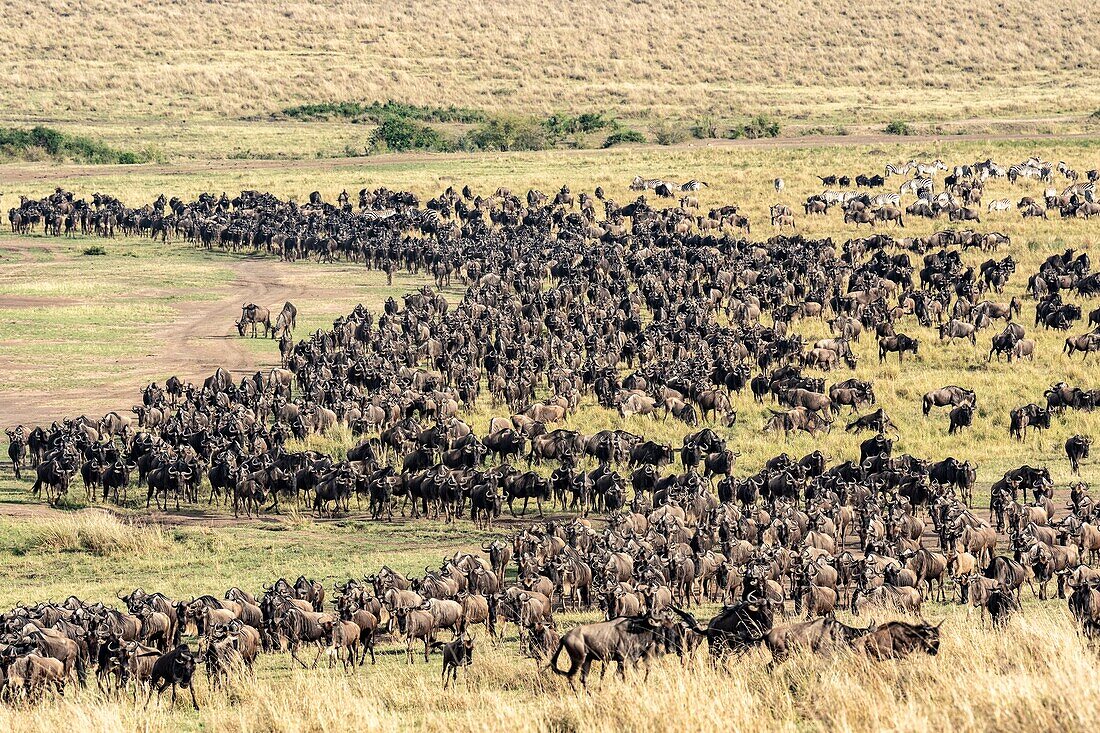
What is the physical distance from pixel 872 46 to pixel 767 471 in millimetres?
130220

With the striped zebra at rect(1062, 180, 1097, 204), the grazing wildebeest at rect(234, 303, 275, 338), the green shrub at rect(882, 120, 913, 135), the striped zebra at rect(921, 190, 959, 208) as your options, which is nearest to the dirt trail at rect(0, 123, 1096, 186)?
the green shrub at rect(882, 120, 913, 135)

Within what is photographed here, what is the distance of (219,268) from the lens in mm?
68750

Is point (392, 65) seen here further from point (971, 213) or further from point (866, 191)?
point (971, 213)

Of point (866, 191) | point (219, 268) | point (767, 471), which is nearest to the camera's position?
point (767, 471)

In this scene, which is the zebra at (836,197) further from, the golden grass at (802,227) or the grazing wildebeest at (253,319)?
the grazing wildebeest at (253,319)

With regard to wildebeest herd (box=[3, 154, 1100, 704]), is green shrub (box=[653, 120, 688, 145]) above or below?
above

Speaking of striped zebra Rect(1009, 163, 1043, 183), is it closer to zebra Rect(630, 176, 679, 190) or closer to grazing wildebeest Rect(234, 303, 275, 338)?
zebra Rect(630, 176, 679, 190)

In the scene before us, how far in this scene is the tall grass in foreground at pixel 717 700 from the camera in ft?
45.6

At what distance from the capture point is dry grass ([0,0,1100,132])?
429 feet

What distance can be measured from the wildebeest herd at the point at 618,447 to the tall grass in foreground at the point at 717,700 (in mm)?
929

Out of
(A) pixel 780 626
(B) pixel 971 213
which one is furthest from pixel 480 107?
(A) pixel 780 626

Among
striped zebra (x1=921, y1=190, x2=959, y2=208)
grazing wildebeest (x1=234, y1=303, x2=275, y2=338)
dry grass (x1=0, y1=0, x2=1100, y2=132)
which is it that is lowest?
grazing wildebeest (x1=234, y1=303, x2=275, y2=338)

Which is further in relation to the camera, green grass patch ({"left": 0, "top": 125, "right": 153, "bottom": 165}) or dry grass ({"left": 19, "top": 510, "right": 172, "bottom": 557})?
green grass patch ({"left": 0, "top": 125, "right": 153, "bottom": 165})

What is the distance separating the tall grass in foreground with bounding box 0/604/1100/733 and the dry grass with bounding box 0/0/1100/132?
110 m
